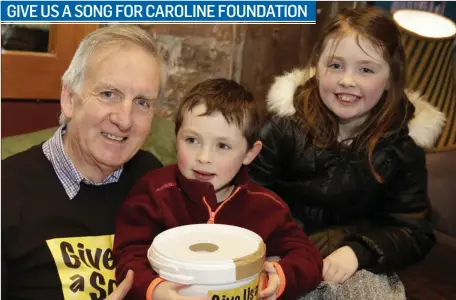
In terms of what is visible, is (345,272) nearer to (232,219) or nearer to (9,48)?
(232,219)

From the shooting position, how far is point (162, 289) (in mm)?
777

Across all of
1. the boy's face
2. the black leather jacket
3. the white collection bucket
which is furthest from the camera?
the black leather jacket

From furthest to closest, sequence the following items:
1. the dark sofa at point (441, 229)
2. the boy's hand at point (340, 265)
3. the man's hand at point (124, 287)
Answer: the dark sofa at point (441, 229) → the boy's hand at point (340, 265) → the man's hand at point (124, 287)

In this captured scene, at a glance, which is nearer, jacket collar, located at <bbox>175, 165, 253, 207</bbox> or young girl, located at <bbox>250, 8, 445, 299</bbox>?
jacket collar, located at <bbox>175, 165, 253, 207</bbox>

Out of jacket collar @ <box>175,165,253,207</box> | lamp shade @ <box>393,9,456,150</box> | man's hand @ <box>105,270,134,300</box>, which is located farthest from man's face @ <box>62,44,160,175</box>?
lamp shade @ <box>393,9,456,150</box>

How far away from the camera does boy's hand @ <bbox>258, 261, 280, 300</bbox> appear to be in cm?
86

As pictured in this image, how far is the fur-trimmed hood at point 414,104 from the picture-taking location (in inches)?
50.4

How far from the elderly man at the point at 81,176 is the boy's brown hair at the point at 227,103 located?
0.28 ft

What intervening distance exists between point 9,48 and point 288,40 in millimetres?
857

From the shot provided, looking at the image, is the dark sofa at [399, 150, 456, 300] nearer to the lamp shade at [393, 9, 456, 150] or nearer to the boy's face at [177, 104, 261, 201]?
the lamp shade at [393, 9, 456, 150]

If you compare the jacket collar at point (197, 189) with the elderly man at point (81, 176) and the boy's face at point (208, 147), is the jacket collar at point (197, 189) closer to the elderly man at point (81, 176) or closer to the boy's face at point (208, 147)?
the boy's face at point (208, 147)

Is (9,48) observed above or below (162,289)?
above

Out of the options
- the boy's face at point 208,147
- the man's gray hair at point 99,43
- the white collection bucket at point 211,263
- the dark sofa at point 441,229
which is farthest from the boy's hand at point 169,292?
the dark sofa at point 441,229

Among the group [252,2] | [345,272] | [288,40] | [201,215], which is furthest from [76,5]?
[288,40]
